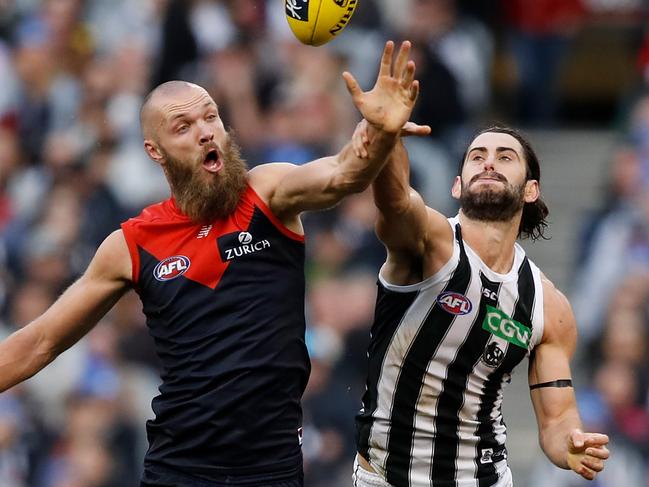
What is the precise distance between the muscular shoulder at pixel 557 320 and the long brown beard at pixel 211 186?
4.81 ft

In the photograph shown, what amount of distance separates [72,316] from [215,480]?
0.89m

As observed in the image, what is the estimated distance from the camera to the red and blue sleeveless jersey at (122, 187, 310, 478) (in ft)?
17.9

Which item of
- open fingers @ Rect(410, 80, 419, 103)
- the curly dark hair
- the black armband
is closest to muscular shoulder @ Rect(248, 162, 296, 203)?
open fingers @ Rect(410, 80, 419, 103)

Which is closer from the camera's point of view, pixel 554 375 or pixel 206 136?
pixel 206 136

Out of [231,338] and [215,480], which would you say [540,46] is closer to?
[231,338]

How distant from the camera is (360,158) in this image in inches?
199

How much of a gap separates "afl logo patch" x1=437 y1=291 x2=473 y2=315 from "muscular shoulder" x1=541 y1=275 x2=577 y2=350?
0.43m

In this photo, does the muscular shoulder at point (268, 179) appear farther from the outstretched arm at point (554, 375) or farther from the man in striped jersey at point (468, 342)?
the outstretched arm at point (554, 375)

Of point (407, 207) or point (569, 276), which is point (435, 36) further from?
point (407, 207)

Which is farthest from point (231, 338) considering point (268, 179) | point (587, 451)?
point (587, 451)

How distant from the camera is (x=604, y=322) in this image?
998 centimetres

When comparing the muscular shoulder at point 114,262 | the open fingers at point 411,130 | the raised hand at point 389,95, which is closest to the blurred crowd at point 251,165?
the muscular shoulder at point 114,262

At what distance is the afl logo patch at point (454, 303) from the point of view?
579 cm

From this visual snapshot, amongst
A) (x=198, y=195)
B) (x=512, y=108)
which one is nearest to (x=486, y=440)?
(x=198, y=195)
